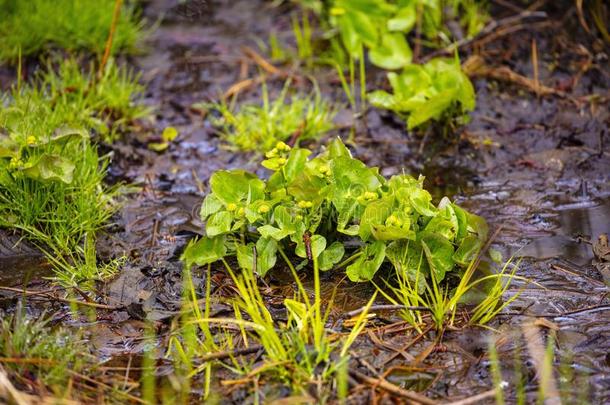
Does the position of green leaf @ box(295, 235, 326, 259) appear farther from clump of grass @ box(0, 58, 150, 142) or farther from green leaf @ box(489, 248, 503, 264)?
clump of grass @ box(0, 58, 150, 142)

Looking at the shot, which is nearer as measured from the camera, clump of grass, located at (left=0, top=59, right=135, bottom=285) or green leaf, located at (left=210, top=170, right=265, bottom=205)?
green leaf, located at (left=210, top=170, right=265, bottom=205)

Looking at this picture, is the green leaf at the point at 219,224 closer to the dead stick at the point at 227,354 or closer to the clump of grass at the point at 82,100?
the dead stick at the point at 227,354

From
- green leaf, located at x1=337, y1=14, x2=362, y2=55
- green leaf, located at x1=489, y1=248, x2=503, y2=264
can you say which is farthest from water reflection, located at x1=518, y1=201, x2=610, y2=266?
green leaf, located at x1=337, y1=14, x2=362, y2=55

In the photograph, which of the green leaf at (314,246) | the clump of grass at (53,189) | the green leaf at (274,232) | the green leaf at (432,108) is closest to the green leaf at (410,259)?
the green leaf at (314,246)

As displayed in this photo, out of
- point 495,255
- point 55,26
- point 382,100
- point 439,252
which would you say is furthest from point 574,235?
point 55,26

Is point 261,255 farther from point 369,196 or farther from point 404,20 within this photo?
point 404,20

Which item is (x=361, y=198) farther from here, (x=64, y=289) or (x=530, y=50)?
(x=530, y=50)
